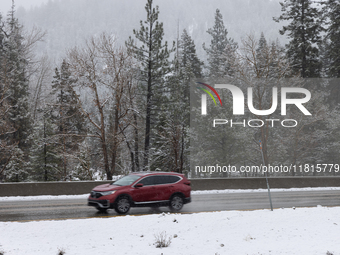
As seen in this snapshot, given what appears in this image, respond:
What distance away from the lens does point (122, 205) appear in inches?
573

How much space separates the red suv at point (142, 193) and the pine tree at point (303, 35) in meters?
26.3

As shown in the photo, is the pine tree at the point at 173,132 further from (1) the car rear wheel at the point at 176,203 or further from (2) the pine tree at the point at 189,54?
(1) the car rear wheel at the point at 176,203

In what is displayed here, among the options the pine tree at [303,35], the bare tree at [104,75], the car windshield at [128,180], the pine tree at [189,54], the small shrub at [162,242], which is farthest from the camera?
the pine tree at [189,54]

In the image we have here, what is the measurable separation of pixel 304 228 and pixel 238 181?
587 inches

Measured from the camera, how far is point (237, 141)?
39.3 m

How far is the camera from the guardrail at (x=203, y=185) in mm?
21422

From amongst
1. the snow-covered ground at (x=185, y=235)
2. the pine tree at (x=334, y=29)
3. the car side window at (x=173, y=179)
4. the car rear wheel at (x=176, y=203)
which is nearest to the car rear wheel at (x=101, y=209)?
the snow-covered ground at (x=185, y=235)

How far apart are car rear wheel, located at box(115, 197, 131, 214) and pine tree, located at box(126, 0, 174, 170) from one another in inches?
816

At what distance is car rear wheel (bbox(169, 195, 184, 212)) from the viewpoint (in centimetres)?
1545

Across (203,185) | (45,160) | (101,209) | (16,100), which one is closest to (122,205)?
(101,209)

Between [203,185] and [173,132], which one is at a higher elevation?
[173,132]

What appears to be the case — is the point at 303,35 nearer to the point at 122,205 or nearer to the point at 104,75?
the point at 104,75

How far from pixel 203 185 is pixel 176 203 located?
10.3 metres

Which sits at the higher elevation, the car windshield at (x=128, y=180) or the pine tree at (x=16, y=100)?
the pine tree at (x=16, y=100)
